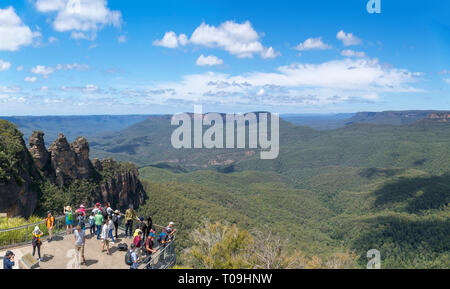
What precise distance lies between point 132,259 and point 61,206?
150 ft

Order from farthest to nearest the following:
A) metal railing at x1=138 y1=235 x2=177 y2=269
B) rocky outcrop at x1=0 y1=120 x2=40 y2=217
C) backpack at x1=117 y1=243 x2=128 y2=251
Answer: rocky outcrop at x1=0 y1=120 x2=40 y2=217 → backpack at x1=117 y1=243 x2=128 y2=251 → metal railing at x1=138 y1=235 x2=177 y2=269

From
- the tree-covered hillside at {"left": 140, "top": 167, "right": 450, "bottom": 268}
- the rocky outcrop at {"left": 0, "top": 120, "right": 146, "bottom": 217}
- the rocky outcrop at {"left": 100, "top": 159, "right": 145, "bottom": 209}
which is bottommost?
the tree-covered hillside at {"left": 140, "top": 167, "right": 450, "bottom": 268}

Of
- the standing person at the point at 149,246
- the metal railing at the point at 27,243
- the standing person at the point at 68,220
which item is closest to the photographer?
the standing person at the point at 149,246

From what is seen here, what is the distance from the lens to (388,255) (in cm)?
8600

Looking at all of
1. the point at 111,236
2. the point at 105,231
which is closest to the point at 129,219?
the point at 111,236

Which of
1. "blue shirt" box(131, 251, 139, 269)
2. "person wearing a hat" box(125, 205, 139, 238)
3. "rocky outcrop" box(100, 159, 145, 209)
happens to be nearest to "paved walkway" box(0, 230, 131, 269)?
"person wearing a hat" box(125, 205, 139, 238)

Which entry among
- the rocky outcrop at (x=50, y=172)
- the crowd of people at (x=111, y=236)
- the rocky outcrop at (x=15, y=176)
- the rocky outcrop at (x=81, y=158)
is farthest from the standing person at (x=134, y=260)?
the rocky outcrop at (x=81, y=158)

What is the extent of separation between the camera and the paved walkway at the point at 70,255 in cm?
1528

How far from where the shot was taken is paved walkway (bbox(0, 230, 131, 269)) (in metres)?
15.3

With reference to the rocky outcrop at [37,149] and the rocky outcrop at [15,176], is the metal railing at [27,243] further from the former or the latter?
the rocky outcrop at [37,149]

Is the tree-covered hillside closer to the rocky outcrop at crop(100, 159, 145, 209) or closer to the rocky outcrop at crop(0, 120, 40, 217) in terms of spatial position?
the rocky outcrop at crop(100, 159, 145, 209)

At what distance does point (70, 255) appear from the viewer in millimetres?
16281
